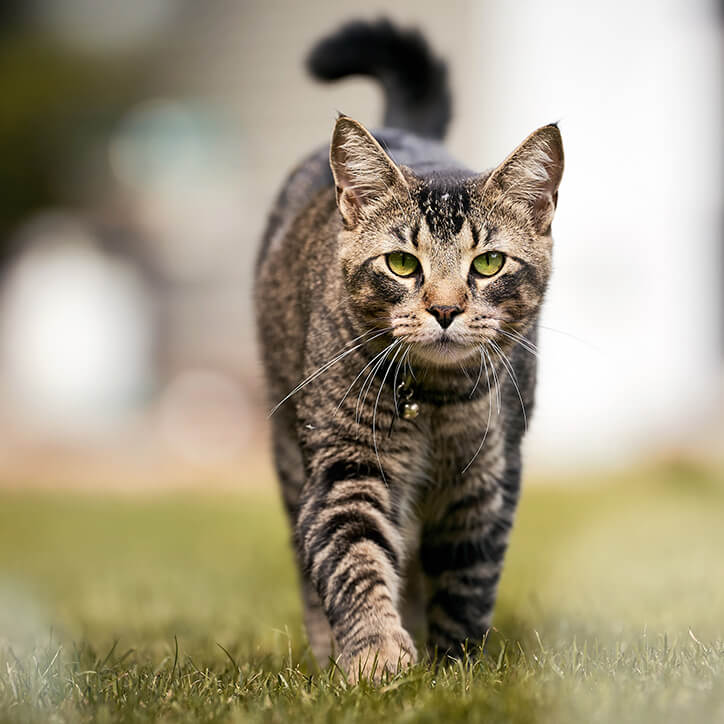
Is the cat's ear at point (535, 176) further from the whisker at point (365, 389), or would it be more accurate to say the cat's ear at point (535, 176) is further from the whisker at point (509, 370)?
the whisker at point (365, 389)

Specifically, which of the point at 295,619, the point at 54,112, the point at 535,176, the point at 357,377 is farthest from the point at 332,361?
the point at 54,112

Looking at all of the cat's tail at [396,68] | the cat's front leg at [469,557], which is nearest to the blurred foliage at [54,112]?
the cat's tail at [396,68]

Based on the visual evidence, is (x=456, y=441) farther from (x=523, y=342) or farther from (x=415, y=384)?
(x=523, y=342)

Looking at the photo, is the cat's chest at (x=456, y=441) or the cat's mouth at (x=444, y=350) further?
the cat's chest at (x=456, y=441)

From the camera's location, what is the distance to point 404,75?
3.44m

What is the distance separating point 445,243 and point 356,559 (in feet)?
2.48

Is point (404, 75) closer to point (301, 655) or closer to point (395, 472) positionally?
point (395, 472)

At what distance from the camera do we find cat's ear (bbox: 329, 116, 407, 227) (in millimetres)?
2291

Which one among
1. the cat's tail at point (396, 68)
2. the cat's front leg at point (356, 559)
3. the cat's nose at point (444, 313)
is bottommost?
the cat's front leg at point (356, 559)

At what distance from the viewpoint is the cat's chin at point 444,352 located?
2166 mm

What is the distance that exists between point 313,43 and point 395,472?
1.71m

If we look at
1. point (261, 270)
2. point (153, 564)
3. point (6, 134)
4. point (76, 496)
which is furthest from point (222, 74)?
point (261, 270)

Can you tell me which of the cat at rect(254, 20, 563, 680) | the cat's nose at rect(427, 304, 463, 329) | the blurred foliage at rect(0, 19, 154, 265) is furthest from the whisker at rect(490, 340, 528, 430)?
the blurred foliage at rect(0, 19, 154, 265)

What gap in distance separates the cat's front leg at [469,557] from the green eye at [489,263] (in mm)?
562
